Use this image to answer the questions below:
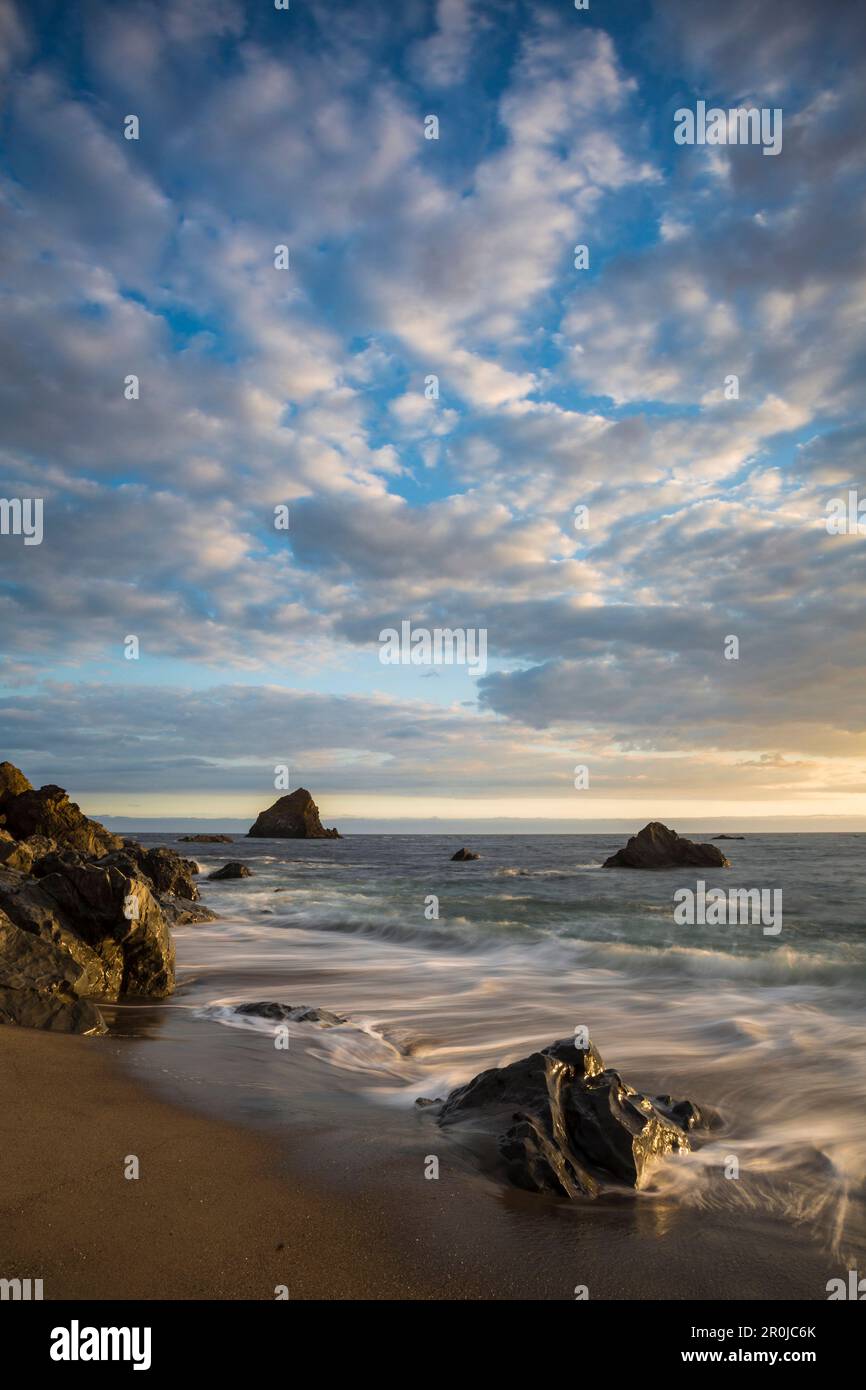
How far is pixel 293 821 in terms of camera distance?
11088 centimetres

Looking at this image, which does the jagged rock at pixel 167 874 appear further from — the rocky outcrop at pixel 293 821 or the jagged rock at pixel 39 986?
the rocky outcrop at pixel 293 821

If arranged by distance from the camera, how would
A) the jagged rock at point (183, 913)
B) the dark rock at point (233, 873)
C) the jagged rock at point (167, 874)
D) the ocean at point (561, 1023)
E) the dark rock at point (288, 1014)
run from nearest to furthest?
1. the ocean at point (561, 1023)
2. the dark rock at point (288, 1014)
3. the jagged rock at point (183, 913)
4. the jagged rock at point (167, 874)
5. the dark rock at point (233, 873)

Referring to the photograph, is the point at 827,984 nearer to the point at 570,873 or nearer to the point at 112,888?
the point at 112,888

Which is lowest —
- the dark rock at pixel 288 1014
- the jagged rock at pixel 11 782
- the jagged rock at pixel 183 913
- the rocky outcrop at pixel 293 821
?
the rocky outcrop at pixel 293 821

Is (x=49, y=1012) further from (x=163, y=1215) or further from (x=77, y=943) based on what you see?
(x=163, y=1215)

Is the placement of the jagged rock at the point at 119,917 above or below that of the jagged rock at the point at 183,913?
above

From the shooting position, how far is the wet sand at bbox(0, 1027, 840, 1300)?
3.19 metres

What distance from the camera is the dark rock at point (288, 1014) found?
8.92 meters

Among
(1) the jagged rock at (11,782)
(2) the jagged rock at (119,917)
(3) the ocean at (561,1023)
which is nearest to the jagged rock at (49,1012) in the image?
(3) the ocean at (561,1023)

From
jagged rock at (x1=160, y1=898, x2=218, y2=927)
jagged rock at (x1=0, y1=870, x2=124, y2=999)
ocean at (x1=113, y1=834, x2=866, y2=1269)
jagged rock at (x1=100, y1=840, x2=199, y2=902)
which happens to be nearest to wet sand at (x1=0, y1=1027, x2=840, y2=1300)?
ocean at (x1=113, y1=834, x2=866, y2=1269)

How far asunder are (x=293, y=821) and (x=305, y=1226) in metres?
110

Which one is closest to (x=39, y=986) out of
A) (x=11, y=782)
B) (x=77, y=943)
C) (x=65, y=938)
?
(x=65, y=938)

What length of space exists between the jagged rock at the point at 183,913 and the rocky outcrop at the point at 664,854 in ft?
98.6
